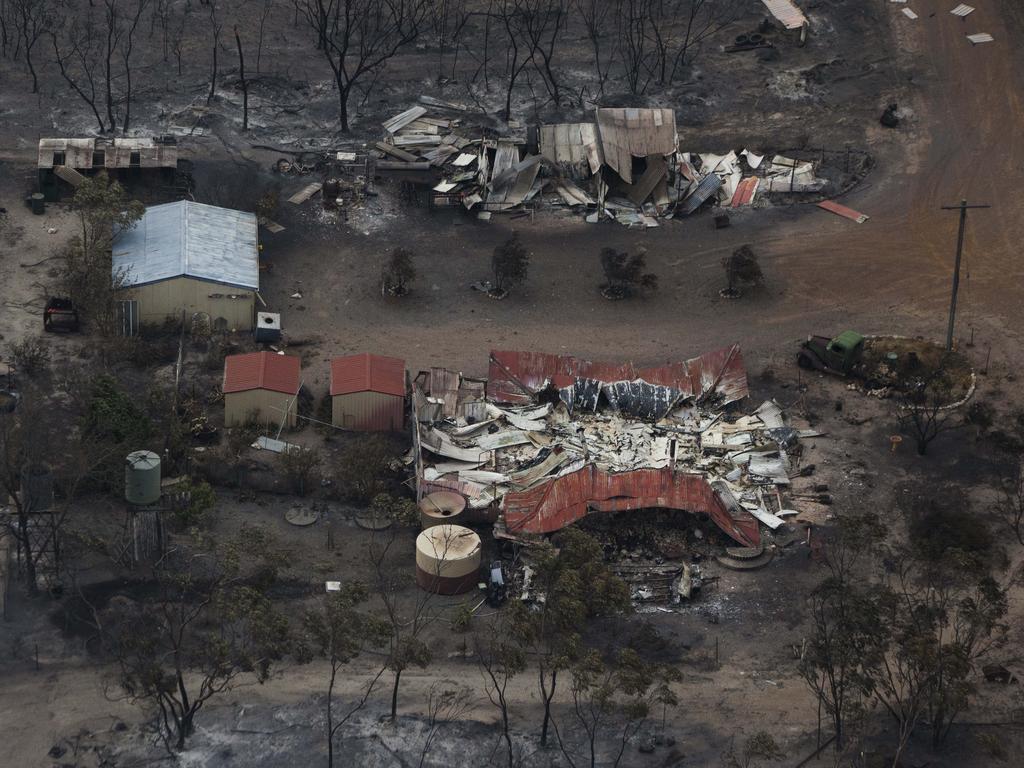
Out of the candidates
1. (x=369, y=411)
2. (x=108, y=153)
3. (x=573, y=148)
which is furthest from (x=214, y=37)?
(x=369, y=411)

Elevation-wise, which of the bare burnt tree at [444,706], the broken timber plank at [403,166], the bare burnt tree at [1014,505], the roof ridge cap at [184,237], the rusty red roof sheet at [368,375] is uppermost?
the broken timber plank at [403,166]

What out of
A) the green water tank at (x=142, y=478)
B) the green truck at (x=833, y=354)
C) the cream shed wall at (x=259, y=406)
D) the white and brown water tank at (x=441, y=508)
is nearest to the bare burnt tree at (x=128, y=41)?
the cream shed wall at (x=259, y=406)

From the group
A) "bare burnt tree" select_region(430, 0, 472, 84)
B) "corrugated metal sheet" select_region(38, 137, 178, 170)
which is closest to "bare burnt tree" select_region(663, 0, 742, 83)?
"bare burnt tree" select_region(430, 0, 472, 84)

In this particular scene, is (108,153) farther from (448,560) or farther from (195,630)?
(448,560)

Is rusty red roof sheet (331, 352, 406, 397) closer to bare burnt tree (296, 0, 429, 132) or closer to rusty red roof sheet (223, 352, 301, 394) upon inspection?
rusty red roof sheet (223, 352, 301, 394)

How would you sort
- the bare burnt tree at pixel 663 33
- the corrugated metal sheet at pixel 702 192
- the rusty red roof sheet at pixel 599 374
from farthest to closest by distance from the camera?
1. the bare burnt tree at pixel 663 33
2. the corrugated metal sheet at pixel 702 192
3. the rusty red roof sheet at pixel 599 374

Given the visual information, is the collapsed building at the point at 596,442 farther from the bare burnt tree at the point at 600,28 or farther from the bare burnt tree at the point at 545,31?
the bare burnt tree at the point at 600,28

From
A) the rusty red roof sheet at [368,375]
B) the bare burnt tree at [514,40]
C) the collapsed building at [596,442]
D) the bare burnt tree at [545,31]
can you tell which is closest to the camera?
the collapsed building at [596,442]

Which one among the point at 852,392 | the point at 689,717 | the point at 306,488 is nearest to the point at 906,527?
the point at 852,392
